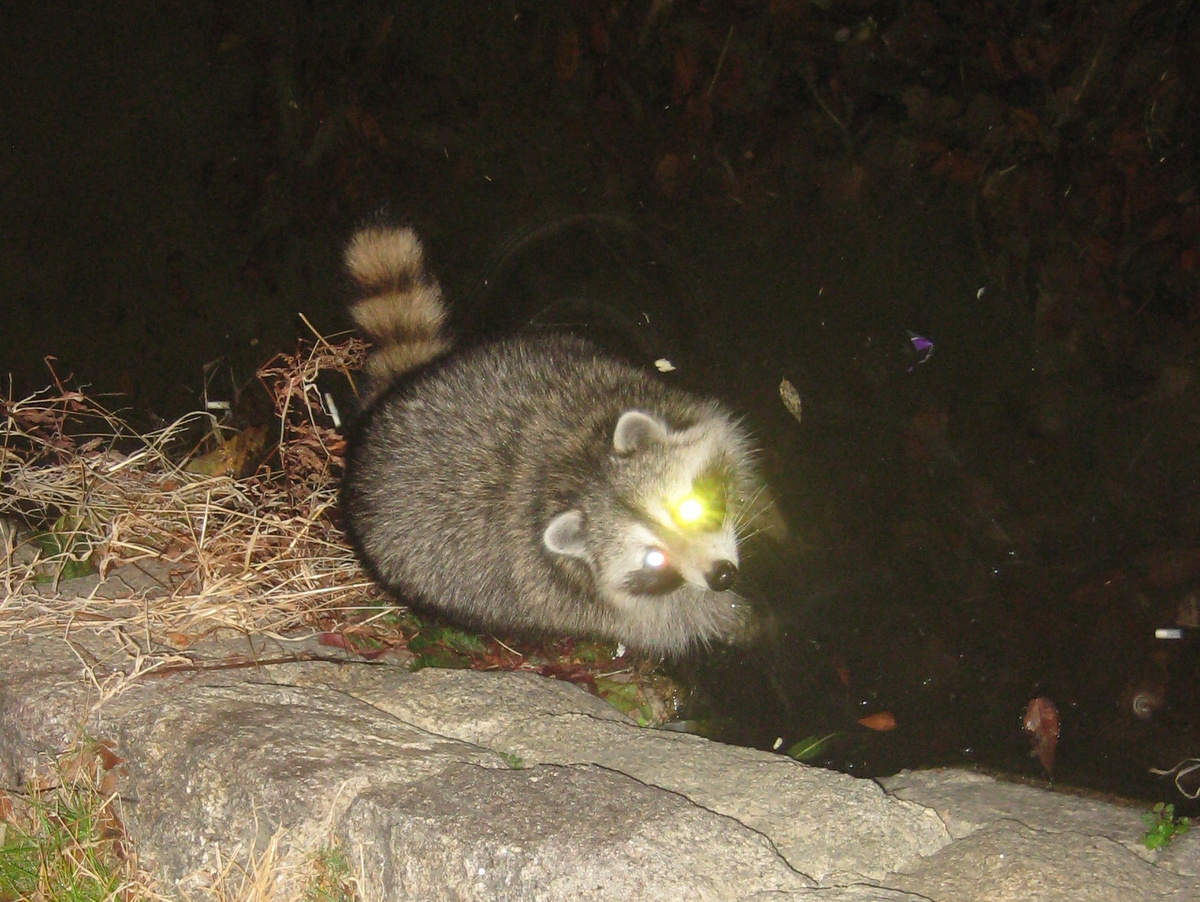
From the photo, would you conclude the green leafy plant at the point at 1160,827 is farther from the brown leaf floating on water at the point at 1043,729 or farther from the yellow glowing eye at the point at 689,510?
the yellow glowing eye at the point at 689,510

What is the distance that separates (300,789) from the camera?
2.30 m

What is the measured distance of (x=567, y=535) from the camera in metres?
3.14

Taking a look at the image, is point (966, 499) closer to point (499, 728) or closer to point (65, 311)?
point (499, 728)

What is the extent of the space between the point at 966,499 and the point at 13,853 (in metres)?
3.05

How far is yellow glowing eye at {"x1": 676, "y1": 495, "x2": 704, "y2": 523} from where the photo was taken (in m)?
3.09

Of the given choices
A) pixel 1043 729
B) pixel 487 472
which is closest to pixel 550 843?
pixel 487 472

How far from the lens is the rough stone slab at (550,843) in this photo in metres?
1.98

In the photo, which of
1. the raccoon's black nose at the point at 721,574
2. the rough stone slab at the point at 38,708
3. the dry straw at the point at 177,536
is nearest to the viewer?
the rough stone slab at the point at 38,708

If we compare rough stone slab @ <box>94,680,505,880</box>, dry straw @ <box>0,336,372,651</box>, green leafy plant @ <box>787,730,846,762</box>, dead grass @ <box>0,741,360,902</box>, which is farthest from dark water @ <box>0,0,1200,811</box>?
dead grass @ <box>0,741,360,902</box>

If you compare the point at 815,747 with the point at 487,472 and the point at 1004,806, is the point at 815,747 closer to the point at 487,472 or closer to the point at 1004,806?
the point at 1004,806

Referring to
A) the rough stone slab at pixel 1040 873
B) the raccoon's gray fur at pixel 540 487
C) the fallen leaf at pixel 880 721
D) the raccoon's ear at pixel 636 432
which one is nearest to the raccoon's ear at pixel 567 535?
the raccoon's gray fur at pixel 540 487

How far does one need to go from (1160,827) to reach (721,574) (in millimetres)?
1339

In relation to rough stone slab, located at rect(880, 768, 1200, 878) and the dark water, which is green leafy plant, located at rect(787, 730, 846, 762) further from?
rough stone slab, located at rect(880, 768, 1200, 878)

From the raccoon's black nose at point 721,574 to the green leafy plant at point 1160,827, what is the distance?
128cm
